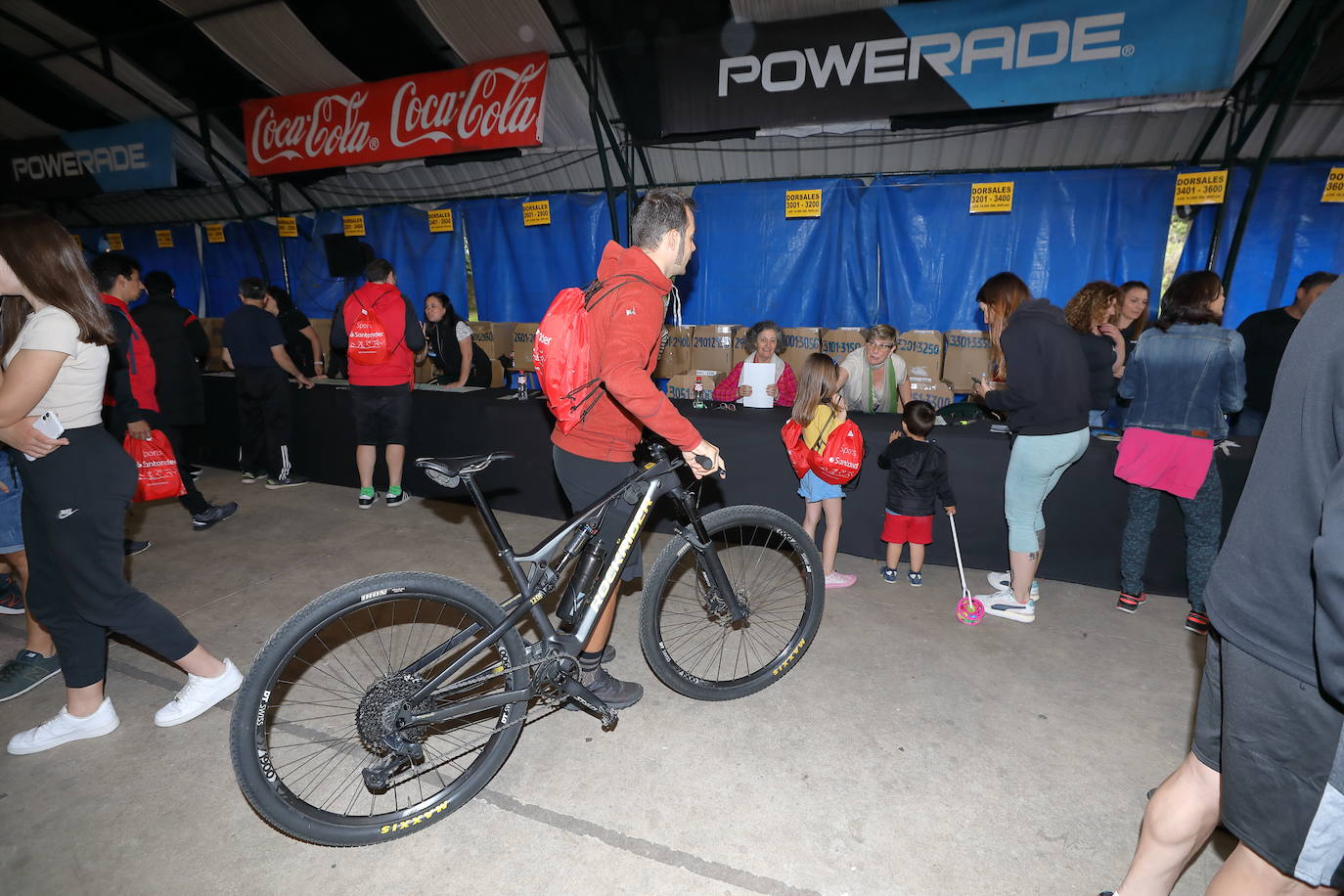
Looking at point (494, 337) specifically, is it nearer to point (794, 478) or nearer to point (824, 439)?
point (794, 478)

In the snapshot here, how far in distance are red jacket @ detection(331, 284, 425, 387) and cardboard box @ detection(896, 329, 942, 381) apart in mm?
4346

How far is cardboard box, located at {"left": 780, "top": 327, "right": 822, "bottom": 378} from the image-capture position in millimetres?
6379

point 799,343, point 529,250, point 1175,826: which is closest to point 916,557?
point 1175,826

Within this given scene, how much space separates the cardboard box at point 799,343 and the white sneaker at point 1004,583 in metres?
3.14

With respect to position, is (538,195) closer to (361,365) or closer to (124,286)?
(361,365)

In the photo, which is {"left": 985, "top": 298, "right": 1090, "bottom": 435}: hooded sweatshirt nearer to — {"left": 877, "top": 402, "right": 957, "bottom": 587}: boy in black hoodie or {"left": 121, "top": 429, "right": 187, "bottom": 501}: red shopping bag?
{"left": 877, "top": 402, "right": 957, "bottom": 587}: boy in black hoodie

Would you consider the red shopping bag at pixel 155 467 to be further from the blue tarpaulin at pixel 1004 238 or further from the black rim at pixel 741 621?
the blue tarpaulin at pixel 1004 238

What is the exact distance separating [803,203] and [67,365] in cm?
574

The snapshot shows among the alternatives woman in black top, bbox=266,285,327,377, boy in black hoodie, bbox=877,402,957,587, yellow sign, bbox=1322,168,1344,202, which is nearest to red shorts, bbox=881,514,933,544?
boy in black hoodie, bbox=877,402,957,587

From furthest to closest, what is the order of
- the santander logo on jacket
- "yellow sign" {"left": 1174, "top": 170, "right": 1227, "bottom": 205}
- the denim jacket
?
"yellow sign" {"left": 1174, "top": 170, "right": 1227, "bottom": 205} → the santander logo on jacket → the denim jacket

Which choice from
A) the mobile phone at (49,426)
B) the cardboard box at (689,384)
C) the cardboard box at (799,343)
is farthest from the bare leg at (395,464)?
the cardboard box at (799,343)

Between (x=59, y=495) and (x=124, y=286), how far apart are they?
2576mm

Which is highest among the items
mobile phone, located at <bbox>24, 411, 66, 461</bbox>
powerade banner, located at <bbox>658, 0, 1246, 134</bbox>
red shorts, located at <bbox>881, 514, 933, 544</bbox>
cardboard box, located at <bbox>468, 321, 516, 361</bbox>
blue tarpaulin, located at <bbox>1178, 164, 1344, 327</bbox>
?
powerade banner, located at <bbox>658, 0, 1246, 134</bbox>

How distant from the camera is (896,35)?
472 centimetres
